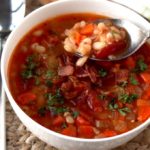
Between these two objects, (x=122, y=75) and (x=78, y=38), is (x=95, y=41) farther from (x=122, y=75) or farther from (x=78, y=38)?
(x=122, y=75)

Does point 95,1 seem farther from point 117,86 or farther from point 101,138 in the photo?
point 101,138

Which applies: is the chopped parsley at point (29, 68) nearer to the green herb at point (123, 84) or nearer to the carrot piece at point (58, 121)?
the carrot piece at point (58, 121)

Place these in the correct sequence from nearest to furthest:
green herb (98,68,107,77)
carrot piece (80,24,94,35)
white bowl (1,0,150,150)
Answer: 1. white bowl (1,0,150,150)
2. green herb (98,68,107,77)
3. carrot piece (80,24,94,35)

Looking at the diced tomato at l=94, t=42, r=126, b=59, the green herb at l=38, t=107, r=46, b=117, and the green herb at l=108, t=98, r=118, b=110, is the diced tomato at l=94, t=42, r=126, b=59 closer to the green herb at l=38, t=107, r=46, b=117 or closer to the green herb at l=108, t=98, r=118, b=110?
the green herb at l=108, t=98, r=118, b=110

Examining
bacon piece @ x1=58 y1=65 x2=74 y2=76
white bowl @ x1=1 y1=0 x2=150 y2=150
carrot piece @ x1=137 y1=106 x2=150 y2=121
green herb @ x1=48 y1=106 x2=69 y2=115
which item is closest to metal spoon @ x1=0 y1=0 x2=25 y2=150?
white bowl @ x1=1 y1=0 x2=150 y2=150

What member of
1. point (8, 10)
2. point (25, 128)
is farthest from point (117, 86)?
point (8, 10)

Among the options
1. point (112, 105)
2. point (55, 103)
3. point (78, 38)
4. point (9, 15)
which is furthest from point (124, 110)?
point (9, 15)
